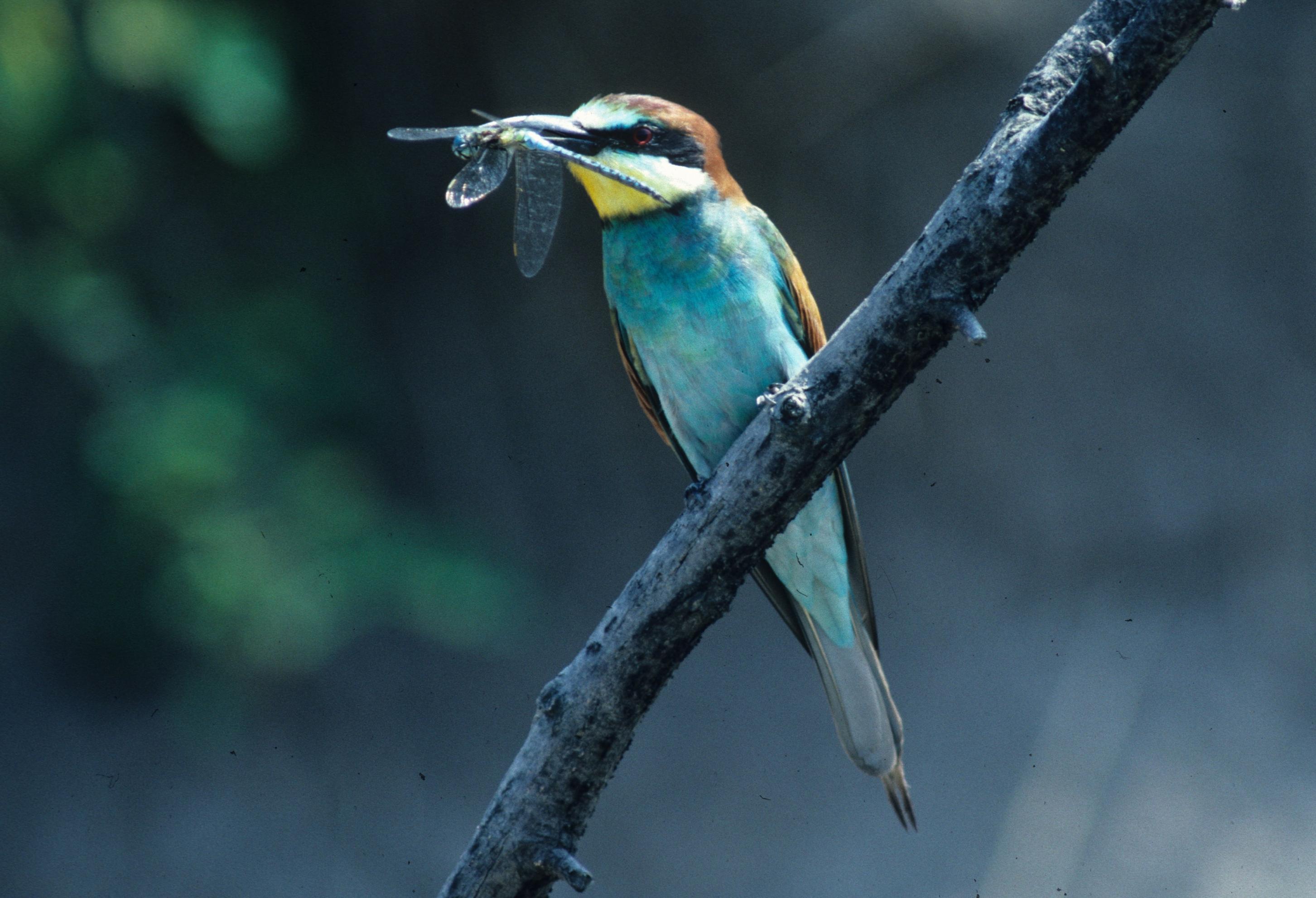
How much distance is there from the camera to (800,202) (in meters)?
3.24

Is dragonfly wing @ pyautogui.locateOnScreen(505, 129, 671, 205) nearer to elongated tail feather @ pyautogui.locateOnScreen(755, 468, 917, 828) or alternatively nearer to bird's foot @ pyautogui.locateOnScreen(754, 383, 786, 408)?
bird's foot @ pyautogui.locateOnScreen(754, 383, 786, 408)

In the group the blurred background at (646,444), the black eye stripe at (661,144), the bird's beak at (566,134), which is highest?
the bird's beak at (566,134)

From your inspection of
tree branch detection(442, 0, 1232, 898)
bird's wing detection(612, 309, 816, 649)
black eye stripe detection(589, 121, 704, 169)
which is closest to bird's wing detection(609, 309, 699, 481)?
bird's wing detection(612, 309, 816, 649)

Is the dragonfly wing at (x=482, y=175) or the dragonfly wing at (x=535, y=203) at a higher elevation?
the dragonfly wing at (x=482, y=175)

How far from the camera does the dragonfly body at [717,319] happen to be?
1554 millimetres

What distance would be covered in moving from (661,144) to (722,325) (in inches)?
11.5

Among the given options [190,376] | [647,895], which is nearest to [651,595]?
[190,376]

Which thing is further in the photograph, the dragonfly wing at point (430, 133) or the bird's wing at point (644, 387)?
the bird's wing at point (644, 387)

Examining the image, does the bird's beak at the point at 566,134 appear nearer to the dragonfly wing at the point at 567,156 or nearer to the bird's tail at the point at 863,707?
the dragonfly wing at the point at 567,156

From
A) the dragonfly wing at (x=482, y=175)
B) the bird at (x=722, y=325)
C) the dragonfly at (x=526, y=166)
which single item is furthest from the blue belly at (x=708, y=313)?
the dragonfly wing at (x=482, y=175)

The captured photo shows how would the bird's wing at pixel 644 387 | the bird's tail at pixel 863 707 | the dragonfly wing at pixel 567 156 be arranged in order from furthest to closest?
the bird's wing at pixel 644 387
the bird's tail at pixel 863 707
the dragonfly wing at pixel 567 156

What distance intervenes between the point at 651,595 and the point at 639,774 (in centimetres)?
217

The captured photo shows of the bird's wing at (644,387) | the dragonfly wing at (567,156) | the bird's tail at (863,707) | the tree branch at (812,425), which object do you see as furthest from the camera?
the bird's wing at (644,387)

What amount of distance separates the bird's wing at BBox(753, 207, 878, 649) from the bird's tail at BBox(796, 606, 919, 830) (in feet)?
0.11
